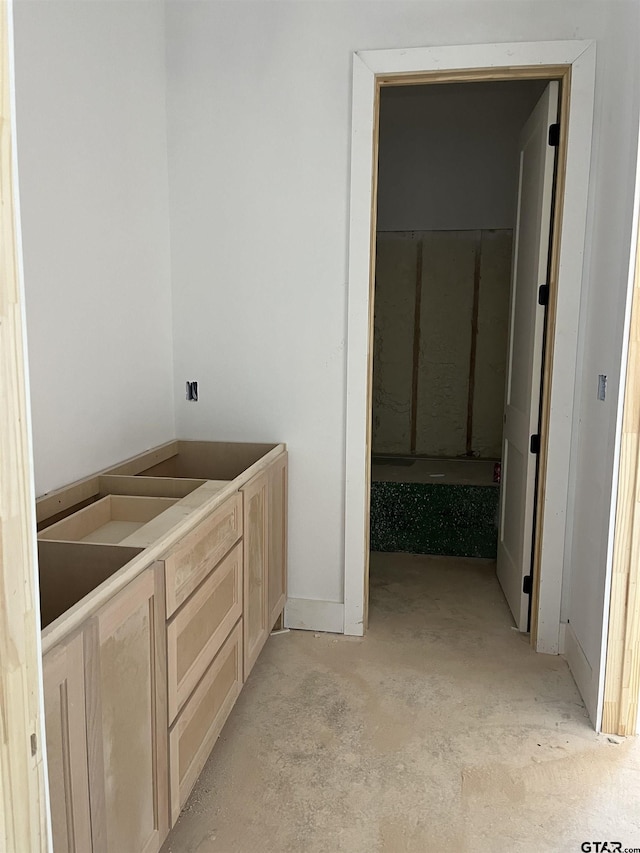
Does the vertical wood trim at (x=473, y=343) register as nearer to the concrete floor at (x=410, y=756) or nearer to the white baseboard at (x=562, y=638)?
the concrete floor at (x=410, y=756)

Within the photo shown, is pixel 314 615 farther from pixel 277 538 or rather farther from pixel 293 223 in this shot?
pixel 293 223

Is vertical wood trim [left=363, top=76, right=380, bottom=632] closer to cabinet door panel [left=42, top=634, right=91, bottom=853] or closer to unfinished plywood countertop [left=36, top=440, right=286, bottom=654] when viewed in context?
unfinished plywood countertop [left=36, top=440, right=286, bottom=654]

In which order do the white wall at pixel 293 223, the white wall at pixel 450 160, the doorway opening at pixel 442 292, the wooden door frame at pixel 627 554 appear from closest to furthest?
1. the wooden door frame at pixel 627 554
2. the white wall at pixel 293 223
3. the doorway opening at pixel 442 292
4. the white wall at pixel 450 160

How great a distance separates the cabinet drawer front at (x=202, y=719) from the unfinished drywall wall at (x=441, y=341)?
2968 millimetres

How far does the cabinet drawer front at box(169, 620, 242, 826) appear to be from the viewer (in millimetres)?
1656

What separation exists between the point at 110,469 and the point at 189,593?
33.7 inches

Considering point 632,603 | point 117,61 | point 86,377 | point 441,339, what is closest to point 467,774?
point 632,603

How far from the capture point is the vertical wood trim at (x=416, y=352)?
15.8 feet

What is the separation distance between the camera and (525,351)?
10.0ft

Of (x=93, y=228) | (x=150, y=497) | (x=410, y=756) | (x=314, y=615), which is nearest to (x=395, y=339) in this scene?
(x=314, y=615)

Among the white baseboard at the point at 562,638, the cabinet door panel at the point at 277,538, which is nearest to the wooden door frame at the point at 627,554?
the white baseboard at the point at 562,638

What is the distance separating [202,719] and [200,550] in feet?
1.63

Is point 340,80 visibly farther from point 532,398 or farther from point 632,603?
point 632,603

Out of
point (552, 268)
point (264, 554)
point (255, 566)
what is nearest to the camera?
point (255, 566)
